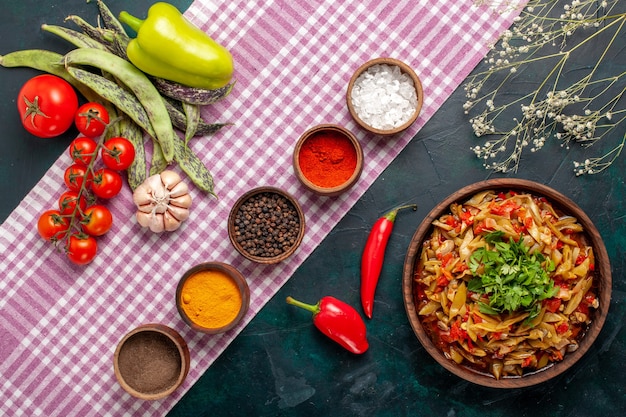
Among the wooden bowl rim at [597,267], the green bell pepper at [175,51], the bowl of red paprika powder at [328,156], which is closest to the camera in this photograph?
the wooden bowl rim at [597,267]

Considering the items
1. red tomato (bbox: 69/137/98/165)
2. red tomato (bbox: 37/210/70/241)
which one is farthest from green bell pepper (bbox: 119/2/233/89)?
red tomato (bbox: 37/210/70/241)

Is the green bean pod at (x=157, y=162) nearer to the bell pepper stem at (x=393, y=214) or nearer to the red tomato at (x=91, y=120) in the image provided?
the red tomato at (x=91, y=120)

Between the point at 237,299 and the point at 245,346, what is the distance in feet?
1.20

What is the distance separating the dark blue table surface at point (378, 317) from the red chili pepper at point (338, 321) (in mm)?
106

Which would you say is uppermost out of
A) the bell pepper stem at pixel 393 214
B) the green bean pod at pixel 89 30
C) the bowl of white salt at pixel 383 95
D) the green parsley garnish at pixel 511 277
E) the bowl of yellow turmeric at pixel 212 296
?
the bowl of white salt at pixel 383 95

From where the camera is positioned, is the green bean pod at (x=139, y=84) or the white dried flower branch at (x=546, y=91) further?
the white dried flower branch at (x=546, y=91)

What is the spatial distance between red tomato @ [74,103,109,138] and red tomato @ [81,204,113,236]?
402 mm

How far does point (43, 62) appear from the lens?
11.4ft

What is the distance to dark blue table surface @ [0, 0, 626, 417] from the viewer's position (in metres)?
3.55

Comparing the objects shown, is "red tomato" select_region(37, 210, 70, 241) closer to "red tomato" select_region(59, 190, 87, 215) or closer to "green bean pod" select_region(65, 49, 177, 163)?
"red tomato" select_region(59, 190, 87, 215)

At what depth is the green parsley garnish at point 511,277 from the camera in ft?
9.93

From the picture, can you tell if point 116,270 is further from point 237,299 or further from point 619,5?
point 619,5

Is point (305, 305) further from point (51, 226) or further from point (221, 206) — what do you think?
point (51, 226)

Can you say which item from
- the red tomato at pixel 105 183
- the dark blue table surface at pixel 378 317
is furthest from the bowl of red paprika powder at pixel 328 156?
the red tomato at pixel 105 183
